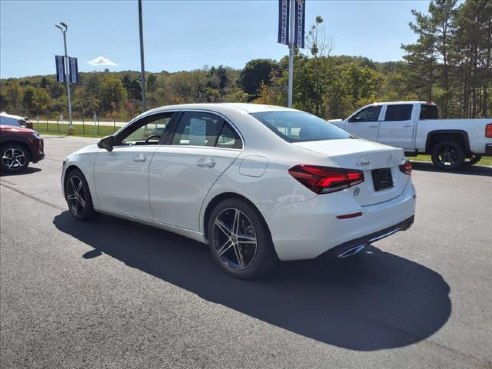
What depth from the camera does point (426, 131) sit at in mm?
11992

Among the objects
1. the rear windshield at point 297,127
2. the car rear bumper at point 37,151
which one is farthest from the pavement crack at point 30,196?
the rear windshield at point 297,127

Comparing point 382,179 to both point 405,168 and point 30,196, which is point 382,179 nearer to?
point 405,168

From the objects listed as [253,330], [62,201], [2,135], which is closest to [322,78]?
[2,135]

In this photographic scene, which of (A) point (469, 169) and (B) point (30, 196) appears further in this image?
(A) point (469, 169)

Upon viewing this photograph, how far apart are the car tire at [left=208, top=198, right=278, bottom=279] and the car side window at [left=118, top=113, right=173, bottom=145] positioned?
4.54 ft

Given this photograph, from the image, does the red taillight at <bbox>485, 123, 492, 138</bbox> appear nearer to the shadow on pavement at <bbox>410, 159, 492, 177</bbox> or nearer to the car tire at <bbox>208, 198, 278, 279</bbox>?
the shadow on pavement at <bbox>410, 159, 492, 177</bbox>

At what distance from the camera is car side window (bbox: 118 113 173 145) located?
16.5 feet

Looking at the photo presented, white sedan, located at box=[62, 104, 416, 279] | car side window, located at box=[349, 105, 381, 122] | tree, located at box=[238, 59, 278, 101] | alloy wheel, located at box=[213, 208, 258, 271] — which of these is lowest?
alloy wheel, located at box=[213, 208, 258, 271]

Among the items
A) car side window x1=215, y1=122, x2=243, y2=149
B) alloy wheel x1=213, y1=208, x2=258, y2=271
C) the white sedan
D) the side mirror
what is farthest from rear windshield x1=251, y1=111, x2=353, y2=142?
the side mirror

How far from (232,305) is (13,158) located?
397 inches

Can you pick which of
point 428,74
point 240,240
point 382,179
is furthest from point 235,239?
point 428,74

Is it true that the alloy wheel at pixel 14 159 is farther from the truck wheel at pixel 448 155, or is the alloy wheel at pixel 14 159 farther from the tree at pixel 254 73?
the tree at pixel 254 73

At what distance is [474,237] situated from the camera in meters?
5.35

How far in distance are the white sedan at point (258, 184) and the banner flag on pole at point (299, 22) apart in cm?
1452
